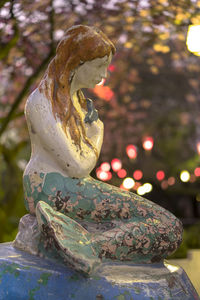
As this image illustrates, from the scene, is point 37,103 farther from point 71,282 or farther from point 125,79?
point 125,79

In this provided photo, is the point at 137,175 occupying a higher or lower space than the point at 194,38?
lower

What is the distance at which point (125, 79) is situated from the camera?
32.4 feet

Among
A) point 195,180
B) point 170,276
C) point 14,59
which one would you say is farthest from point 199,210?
point 170,276

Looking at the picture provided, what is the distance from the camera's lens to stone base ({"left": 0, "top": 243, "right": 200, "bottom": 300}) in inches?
92.0

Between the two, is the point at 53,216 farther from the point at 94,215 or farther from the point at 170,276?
the point at 170,276

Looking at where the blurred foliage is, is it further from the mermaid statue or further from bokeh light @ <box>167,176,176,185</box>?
the mermaid statue

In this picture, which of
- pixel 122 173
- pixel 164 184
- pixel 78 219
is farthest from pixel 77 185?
pixel 164 184

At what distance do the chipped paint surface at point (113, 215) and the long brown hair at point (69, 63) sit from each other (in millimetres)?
280

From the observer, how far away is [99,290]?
2.34 metres

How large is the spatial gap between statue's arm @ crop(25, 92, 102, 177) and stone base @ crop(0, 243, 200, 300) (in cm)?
54

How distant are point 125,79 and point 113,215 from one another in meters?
7.50

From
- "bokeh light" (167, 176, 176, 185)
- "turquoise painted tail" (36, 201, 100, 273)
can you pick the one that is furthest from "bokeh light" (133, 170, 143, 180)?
"turquoise painted tail" (36, 201, 100, 273)

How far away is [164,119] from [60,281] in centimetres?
951

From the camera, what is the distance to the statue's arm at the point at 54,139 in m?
2.58
